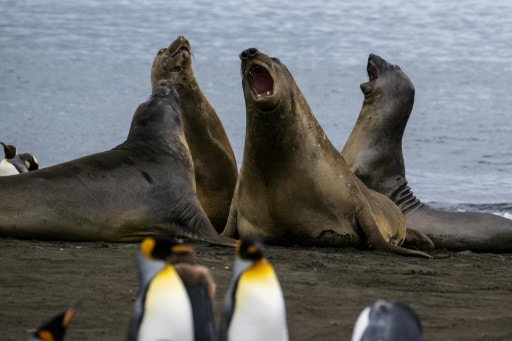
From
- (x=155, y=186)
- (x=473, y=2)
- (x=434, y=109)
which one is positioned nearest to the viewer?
(x=155, y=186)

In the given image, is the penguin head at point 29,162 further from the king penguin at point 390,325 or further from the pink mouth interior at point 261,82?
the king penguin at point 390,325

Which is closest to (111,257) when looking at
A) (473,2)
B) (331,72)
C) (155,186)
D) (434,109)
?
(155,186)

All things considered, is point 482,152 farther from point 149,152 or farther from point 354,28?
point 354,28

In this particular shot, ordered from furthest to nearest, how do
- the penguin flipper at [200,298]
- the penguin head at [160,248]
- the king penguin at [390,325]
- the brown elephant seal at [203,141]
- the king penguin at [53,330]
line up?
the brown elephant seal at [203,141], the penguin flipper at [200,298], the penguin head at [160,248], the king penguin at [390,325], the king penguin at [53,330]

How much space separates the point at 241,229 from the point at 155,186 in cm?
54

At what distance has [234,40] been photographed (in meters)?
27.6

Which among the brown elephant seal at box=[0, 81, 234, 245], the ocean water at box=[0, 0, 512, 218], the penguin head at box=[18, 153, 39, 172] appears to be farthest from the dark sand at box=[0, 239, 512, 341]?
the penguin head at box=[18, 153, 39, 172]

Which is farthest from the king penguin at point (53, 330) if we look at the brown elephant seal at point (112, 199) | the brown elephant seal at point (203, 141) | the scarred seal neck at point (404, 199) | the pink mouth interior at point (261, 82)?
the scarred seal neck at point (404, 199)

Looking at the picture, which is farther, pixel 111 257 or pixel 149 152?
pixel 149 152

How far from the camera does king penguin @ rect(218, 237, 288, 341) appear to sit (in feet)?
16.6

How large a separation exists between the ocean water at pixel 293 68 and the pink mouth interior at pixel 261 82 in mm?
4097

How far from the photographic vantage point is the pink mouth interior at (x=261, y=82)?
8.30 m

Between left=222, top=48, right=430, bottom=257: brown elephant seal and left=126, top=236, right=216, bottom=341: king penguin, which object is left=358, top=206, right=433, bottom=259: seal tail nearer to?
left=222, top=48, right=430, bottom=257: brown elephant seal

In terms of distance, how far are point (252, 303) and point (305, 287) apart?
1.79 meters
